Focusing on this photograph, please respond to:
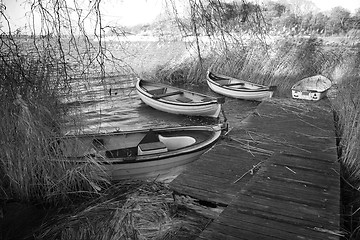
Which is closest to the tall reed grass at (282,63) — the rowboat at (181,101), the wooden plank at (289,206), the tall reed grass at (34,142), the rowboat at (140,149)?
the rowboat at (181,101)

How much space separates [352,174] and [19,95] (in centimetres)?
453

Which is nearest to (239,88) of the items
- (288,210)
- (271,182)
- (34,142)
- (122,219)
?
(271,182)

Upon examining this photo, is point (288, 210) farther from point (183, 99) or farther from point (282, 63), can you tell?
point (282, 63)

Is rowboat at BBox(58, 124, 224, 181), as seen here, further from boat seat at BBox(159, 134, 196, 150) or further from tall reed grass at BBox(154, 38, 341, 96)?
tall reed grass at BBox(154, 38, 341, 96)

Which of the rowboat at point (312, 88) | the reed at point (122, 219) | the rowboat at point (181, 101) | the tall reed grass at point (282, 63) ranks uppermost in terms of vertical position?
the tall reed grass at point (282, 63)

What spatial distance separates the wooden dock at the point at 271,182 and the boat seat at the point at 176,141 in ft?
3.92

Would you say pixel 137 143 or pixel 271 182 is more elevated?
pixel 271 182

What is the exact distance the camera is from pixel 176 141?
22.0ft

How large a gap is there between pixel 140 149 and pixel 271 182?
122 inches

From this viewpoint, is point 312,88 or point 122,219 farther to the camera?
point 312,88

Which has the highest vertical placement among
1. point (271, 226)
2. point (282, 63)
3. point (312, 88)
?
point (282, 63)

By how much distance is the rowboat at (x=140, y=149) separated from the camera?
16.1 feet

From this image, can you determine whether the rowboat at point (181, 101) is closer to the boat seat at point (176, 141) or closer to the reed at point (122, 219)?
the boat seat at point (176, 141)

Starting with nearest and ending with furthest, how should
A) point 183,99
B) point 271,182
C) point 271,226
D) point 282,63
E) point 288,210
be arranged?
point 271,226 < point 288,210 < point 271,182 < point 183,99 < point 282,63
